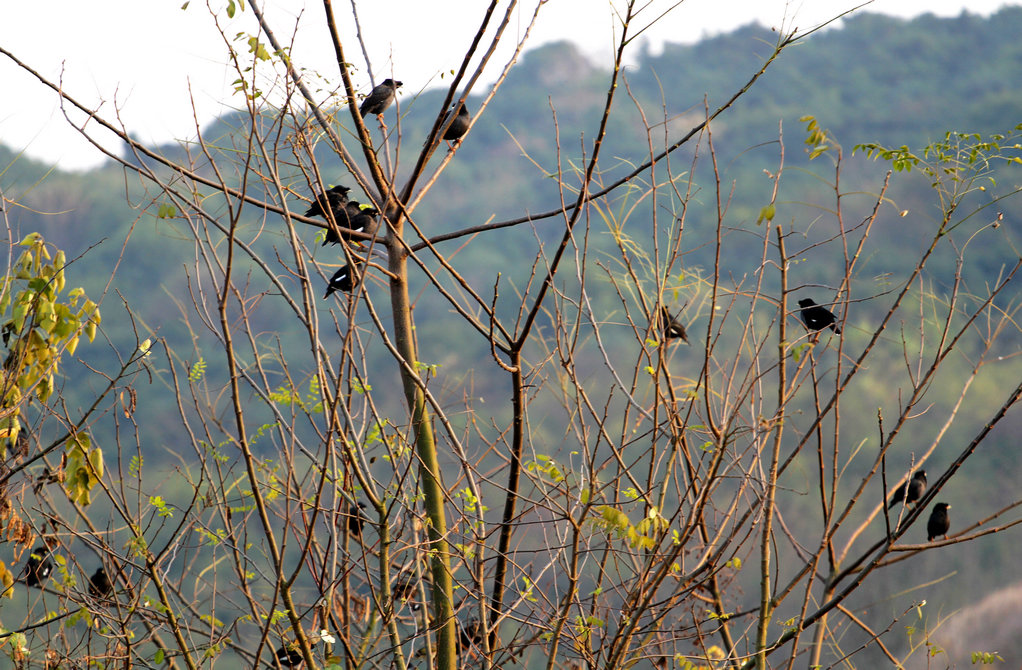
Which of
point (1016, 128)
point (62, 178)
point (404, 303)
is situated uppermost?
point (62, 178)

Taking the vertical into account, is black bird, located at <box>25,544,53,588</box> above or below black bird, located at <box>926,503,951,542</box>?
above

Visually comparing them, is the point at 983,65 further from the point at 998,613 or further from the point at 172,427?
the point at 172,427

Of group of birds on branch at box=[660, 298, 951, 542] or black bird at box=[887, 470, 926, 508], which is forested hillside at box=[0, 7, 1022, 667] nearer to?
group of birds on branch at box=[660, 298, 951, 542]

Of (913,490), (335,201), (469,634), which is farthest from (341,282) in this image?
(913,490)

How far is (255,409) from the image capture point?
1059 cm

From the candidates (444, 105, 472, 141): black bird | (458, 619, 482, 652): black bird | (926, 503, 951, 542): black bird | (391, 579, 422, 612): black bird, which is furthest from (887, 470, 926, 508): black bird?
(444, 105, 472, 141): black bird

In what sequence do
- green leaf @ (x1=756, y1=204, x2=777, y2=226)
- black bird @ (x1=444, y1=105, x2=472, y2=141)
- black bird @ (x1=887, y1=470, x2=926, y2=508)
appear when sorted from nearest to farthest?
green leaf @ (x1=756, y1=204, x2=777, y2=226)
black bird @ (x1=444, y1=105, x2=472, y2=141)
black bird @ (x1=887, y1=470, x2=926, y2=508)

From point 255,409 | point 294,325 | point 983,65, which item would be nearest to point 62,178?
point 294,325

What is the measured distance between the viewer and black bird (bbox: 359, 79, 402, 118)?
257 centimetres

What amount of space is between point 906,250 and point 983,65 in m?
11.5

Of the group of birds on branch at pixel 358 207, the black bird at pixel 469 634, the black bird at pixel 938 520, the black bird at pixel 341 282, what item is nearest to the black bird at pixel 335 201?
the group of birds on branch at pixel 358 207

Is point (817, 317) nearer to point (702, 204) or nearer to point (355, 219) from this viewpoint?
point (702, 204)

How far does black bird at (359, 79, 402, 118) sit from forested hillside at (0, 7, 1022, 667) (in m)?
0.20

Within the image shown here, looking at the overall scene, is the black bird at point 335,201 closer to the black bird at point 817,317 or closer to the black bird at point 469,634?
the black bird at point 469,634
